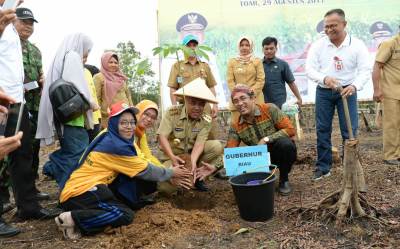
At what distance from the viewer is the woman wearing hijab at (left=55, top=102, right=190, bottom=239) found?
280 cm

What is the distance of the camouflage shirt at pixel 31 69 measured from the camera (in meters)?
3.72

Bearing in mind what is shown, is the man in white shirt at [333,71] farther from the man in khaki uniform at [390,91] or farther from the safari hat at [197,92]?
the safari hat at [197,92]

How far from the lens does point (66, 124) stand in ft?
10.8

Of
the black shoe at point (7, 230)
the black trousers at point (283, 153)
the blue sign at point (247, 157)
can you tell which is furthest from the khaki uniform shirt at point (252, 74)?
the black shoe at point (7, 230)

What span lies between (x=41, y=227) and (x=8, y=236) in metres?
0.26

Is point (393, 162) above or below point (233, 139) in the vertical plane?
below

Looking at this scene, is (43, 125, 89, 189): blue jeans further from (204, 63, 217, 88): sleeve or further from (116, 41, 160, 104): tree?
(116, 41, 160, 104): tree

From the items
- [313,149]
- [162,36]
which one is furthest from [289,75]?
[162,36]

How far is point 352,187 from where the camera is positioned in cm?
278

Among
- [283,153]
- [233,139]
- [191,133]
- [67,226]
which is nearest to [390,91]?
[283,153]

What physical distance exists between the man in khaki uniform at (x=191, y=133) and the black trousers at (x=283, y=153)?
0.54 m

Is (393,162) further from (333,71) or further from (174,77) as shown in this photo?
(174,77)

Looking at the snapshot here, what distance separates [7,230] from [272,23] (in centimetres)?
779

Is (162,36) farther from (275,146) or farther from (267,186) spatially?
(267,186)
